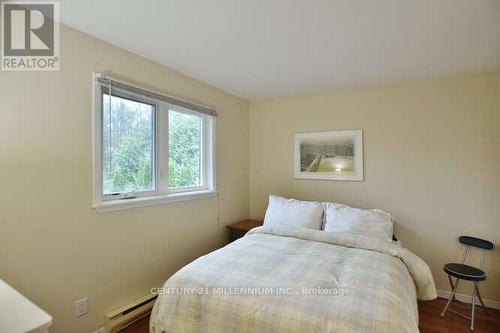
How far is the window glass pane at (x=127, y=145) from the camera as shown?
200 centimetres

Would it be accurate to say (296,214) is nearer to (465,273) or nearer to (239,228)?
(239,228)

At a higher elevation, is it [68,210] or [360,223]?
[68,210]

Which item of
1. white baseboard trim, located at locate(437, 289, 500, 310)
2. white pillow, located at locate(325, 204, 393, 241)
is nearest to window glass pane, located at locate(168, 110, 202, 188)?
white pillow, located at locate(325, 204, 393, 241)

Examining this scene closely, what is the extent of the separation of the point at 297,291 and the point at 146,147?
5.58ft

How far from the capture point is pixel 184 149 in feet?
9.04

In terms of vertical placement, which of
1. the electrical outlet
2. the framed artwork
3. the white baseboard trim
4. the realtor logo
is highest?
the realtor logo

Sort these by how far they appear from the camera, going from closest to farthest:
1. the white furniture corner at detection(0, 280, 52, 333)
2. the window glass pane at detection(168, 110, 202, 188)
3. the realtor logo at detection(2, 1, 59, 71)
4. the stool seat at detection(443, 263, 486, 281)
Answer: the white furniture corner at detection(0, 280, 52, 333)
the realtor logo at detection(2, 1, 59, 71)
the stool seat at detection(443, 263, 486, 281)
the window glass pane at detection(168, 110, 202, 188)

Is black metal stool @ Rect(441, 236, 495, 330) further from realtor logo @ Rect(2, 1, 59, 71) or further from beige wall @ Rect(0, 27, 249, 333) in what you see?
realtor logo @ Rect(2, 1, 59, 71)

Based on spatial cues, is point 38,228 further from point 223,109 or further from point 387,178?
point 387,178

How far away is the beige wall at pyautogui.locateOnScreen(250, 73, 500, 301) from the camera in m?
2.47

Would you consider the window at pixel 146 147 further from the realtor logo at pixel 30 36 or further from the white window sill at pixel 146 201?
the realtor logo at pixel 30 36

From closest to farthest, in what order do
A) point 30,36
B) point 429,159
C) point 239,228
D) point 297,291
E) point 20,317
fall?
point 20,317
point 297,291
point 30,36
point 429,159
point 239,228

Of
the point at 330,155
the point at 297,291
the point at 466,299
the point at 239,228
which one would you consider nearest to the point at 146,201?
the point at 239,228

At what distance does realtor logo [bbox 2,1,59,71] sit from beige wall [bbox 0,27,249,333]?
51mm
